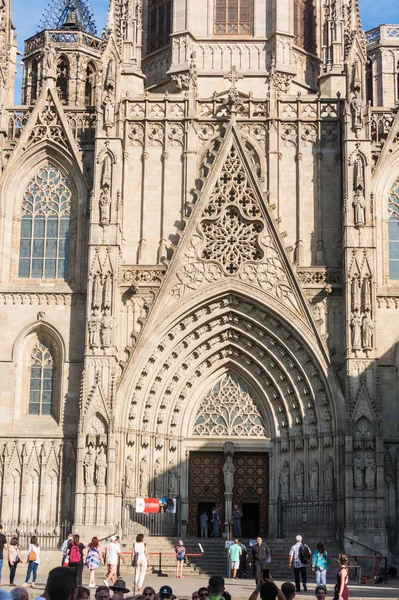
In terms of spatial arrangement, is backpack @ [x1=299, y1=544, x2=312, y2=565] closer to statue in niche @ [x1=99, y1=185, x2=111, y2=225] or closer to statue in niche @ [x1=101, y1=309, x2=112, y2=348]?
statue in niche @ [x1=101, y1=309, x2=112, y2=348]

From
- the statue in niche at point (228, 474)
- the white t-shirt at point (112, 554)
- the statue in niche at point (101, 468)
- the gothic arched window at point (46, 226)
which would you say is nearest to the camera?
the white t-shirt at point (112, 554)

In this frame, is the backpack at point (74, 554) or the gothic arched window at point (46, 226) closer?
the backpack at point (74, 554)

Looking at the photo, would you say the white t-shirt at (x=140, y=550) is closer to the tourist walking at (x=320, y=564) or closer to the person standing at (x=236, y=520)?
the tourist walking at (x=320, y=564)

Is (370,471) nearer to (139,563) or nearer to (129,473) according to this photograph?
(129,473)

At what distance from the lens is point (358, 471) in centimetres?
3152

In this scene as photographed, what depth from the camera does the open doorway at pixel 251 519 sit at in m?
34.3

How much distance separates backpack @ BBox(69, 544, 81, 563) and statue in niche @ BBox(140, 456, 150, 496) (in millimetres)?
8732

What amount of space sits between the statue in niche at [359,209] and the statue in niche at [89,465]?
37.4 feet

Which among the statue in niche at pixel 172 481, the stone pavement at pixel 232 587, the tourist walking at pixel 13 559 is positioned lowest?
the stone pavement at pixel 232 587

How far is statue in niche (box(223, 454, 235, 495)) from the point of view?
3412 cm

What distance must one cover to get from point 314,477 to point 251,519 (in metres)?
3.05

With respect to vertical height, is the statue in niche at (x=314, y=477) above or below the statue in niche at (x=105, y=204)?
below

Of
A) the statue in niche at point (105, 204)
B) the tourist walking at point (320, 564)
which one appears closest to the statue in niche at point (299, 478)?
the tourist walking at point (320, 564)

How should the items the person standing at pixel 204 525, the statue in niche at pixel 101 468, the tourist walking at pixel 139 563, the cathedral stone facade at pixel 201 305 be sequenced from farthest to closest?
1. the person standing at pixel 204 525
2. the cathedral stone facade at pixel 201 305
3. the statue in niche at pixel 101 468
4. the tourist walking at pixel 139 563
